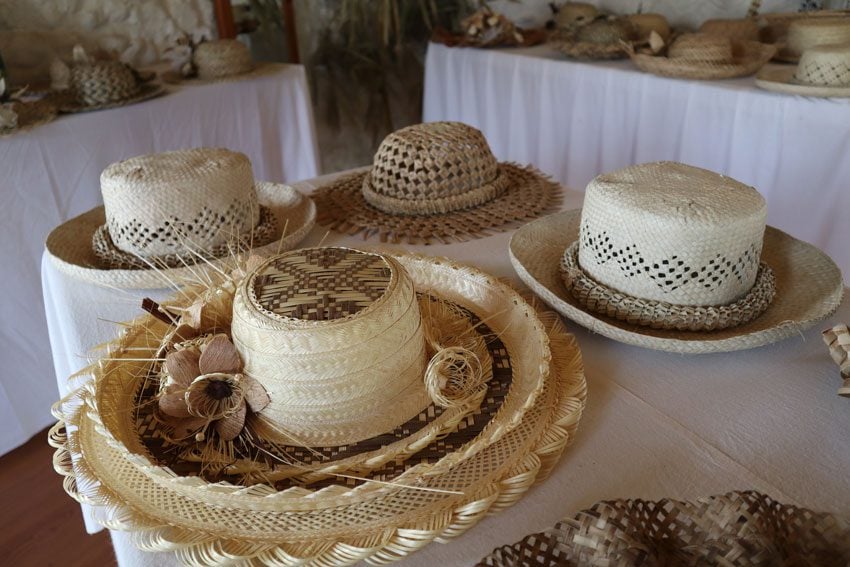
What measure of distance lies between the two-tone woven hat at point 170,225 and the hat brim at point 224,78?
1381 millimetres

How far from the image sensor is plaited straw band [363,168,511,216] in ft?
3.52

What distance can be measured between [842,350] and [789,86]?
3.92ft

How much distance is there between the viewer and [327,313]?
1.78 ft

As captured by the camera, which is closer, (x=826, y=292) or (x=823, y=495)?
(x=823, y=495)

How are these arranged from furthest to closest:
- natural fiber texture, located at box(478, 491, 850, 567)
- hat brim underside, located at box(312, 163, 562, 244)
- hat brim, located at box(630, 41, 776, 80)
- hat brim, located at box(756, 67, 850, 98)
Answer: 1. hat brim, located at box(630, 41, 776, 80)
2. hat brim, located at box(756, 67, 850, 98)
3. hat brim underside, located at box(312, 163, 562, 244)
4. natural fiber texture, located at box(478, 491, 850, 567)

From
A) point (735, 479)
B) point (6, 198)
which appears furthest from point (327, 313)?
point (6, 198)

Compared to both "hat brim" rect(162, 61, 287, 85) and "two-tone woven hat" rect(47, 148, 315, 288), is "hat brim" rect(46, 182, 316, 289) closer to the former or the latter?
"two-tone woven hat" rect(47, 148, 315, 288)

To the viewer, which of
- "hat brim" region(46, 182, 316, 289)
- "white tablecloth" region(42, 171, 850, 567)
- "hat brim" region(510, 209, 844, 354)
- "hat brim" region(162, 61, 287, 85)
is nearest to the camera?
"white tablecloth" region(42, 171, 850, 567)

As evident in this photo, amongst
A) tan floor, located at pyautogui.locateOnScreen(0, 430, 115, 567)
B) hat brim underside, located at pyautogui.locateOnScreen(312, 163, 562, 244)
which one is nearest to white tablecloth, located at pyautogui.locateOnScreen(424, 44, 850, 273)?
hat brim underside, located at pyautogui.locateOnScreen(312, 163, 562, 244)

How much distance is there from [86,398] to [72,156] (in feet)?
4.67

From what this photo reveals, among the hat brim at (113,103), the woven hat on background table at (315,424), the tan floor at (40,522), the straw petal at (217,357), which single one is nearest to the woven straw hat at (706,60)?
the woven hat on background table at (315,424)

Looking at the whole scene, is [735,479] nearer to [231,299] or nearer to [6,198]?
[231,299]

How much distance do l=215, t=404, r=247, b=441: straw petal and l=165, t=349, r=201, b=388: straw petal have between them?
5cm

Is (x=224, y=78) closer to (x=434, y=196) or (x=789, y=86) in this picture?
(x=434, y=196)
